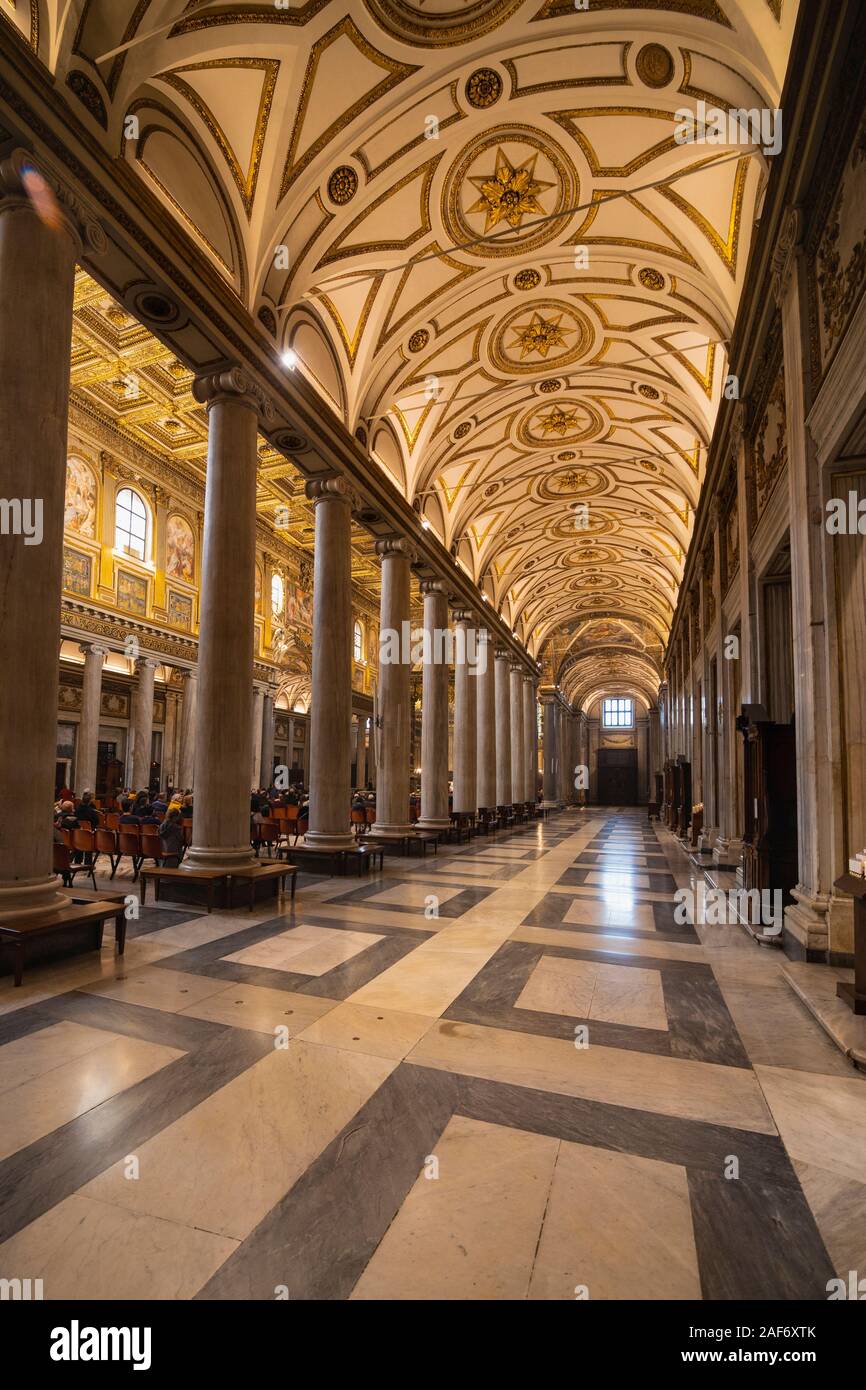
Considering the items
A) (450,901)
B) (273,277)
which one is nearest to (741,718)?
(450,901)

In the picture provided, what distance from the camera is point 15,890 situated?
5.06 meters

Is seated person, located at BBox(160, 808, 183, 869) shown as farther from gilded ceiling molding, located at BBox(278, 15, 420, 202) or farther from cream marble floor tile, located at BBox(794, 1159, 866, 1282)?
cream marble floor tile, located at BBox(794, 1159, 866, 1282)

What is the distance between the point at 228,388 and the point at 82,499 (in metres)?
13.9

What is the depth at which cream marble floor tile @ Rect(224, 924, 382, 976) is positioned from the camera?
5449 mm

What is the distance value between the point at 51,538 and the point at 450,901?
232 inches

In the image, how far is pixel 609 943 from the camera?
6.54 meters

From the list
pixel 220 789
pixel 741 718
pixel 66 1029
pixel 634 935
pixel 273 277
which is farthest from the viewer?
pixel 273 277

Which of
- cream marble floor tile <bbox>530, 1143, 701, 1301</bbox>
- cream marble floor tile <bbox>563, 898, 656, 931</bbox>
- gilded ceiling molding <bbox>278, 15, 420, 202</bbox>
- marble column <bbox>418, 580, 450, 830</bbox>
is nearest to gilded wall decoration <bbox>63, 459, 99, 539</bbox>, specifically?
marble column <bbox>418, 580, 450, 830</bbox>

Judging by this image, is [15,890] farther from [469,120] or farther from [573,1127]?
[469,120]

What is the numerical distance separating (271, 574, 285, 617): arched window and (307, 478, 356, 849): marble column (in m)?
18.4

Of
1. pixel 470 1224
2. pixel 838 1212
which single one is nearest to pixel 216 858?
pixel 470 1224

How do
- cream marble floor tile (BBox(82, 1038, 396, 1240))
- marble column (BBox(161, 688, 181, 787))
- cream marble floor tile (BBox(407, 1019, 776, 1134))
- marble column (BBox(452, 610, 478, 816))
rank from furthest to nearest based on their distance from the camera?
marble column (BBox(161, 688, 181, 787)) < marble column (BBox(452, 610, 478, 816)) < cream marble floor tile (BBox(407, 1019, 776, 1134)) < cream marble floor tile (BBox(82, 1038, 396, 1240))

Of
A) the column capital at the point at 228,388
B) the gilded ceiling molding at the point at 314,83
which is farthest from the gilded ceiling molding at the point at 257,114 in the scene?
the column capital at the point at 228,388

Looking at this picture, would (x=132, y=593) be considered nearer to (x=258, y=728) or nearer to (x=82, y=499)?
(x=82, y=499)
